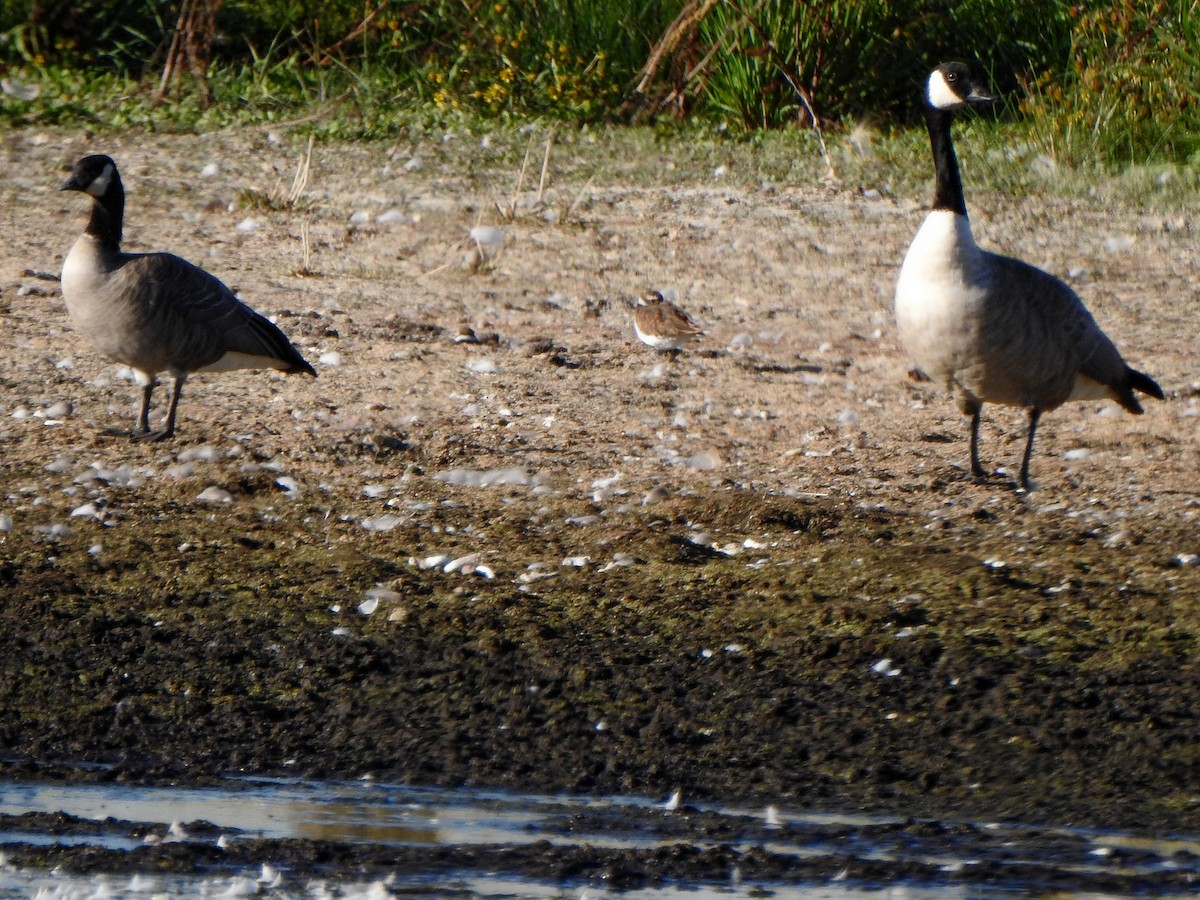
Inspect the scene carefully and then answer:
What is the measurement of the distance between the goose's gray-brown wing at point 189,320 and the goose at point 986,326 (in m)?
2.39

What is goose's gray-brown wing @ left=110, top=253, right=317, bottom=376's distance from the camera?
255 inches

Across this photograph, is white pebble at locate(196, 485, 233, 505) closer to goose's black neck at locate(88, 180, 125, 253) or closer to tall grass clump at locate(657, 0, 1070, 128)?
goose's black neck at locate(88, 180, 125, 253)

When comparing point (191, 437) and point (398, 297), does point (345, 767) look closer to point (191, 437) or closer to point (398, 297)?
point (191, 437)

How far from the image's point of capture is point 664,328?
7750 mm

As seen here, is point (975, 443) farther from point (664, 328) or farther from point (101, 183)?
point (101, 183)

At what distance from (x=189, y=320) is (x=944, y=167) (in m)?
2.76

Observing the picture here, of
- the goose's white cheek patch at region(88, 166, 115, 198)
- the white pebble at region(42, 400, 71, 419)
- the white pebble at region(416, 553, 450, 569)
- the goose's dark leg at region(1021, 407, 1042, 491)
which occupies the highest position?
the goose's dark leg at region(1021, 407, 1042, 491)

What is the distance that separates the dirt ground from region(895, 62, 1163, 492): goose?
315 mm

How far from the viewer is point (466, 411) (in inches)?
275

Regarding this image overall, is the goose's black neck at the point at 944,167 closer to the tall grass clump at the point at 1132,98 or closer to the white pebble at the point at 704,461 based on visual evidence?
the white pebble at the point at 704,461

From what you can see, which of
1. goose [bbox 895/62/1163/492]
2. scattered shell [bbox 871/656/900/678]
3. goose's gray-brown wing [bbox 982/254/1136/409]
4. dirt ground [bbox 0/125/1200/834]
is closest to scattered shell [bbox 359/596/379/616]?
dirt ground [bbox 0/125/1200/834]

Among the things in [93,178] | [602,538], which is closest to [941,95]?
[602,538]

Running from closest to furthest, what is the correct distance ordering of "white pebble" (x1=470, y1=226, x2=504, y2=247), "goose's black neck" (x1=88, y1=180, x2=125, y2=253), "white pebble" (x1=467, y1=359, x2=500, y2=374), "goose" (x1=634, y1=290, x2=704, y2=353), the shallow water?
1. the shallow water
2. "goose's black neck" (x1=88, y1=180, x2=125, y2=253)
3. "white pebble" (x1=467, y1=359, x2=500, y2=374)
4. "goose" (x1=634, y1=290, x2=704, y2=353)
5. "white pebble" (x1=470, y1=226, x2=504, y2=247)

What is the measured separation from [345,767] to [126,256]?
319cm
